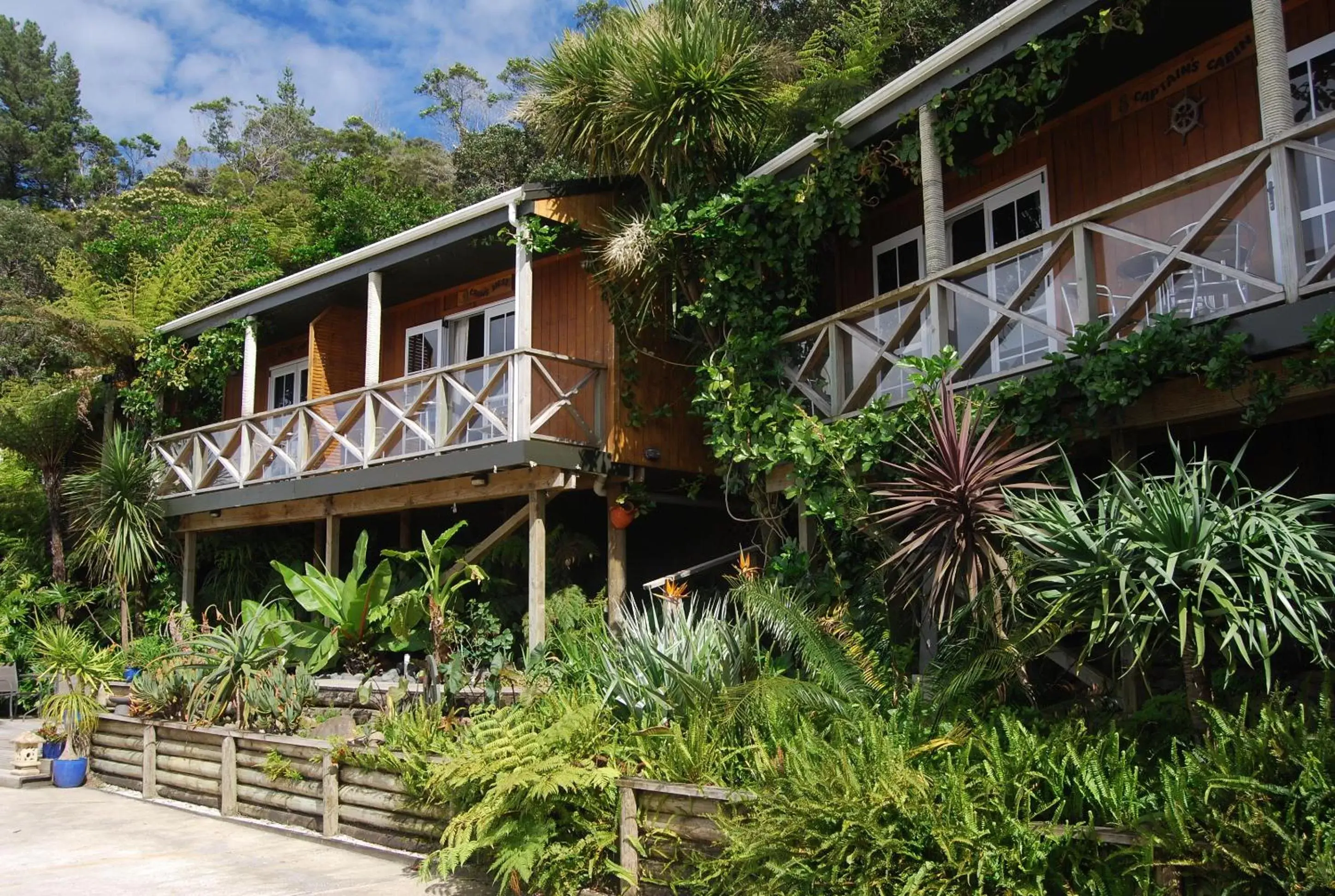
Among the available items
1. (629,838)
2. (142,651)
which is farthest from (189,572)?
(629,838)

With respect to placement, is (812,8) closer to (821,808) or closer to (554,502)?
(554,502)

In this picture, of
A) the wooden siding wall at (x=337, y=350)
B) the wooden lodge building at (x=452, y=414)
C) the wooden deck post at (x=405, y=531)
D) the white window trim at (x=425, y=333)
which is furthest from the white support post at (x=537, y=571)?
the wooden siding wall at (x=337, y=350)

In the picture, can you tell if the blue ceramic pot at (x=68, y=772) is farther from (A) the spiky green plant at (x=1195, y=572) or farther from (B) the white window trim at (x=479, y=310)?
(A) the spiky green plant at (x=1195, y=572)

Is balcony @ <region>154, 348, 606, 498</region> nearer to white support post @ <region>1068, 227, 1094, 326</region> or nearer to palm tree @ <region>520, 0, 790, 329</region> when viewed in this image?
palm tree @ <region>520, 0, 790, 329</region>

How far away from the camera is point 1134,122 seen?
959 cm

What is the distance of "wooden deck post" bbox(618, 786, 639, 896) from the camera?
636 cm

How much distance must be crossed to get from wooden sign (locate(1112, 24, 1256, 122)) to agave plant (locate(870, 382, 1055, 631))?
14.1 ft

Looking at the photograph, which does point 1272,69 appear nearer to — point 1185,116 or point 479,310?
point 1185,116

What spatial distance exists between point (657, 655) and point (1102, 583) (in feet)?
10.9

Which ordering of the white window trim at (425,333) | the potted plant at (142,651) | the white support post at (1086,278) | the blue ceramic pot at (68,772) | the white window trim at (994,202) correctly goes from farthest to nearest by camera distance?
the white window trim at (425,333) → the potted plant at (142,651) → the blue ceramic pot at (68,772) → the white window trim at (994,202) → the white support post at (1086,278)

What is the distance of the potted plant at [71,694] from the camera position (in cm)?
1119

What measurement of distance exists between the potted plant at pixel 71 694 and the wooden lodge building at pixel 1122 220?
740 centimetres

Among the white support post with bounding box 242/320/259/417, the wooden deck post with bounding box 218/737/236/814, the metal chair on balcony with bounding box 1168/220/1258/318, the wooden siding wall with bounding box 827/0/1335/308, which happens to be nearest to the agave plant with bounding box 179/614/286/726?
the wooden deck post with bounding box 218/737/236/814

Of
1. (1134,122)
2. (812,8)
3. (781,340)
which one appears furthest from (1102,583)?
(812,8)
